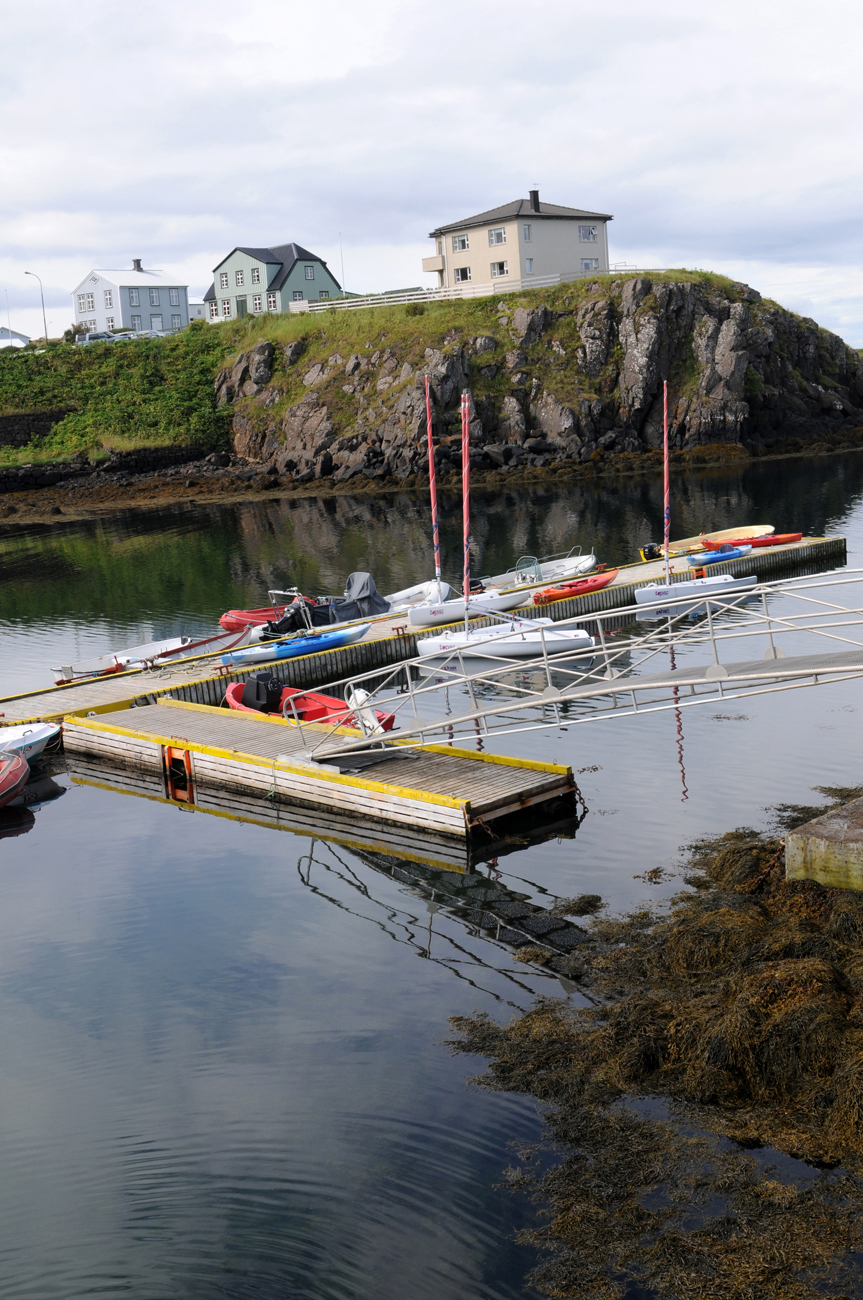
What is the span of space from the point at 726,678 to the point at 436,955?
6076 mm

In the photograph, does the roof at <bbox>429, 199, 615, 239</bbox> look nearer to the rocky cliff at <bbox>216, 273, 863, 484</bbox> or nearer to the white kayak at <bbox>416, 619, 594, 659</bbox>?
the rocky cliff at <bbox>216, 273, 863, 484</bbox>

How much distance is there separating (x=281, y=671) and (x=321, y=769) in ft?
38.4

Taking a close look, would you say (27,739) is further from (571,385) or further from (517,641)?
(571,385)

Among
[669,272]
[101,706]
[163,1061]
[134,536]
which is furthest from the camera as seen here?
[669,272]

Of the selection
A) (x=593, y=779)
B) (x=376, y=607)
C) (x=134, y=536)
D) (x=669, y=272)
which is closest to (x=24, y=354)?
(x=134, y=536)

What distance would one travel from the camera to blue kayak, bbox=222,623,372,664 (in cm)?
3366

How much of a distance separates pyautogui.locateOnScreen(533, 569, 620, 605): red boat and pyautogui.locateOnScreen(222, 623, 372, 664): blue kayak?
22.4ft

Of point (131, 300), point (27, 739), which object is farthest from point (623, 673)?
point (131, 300)

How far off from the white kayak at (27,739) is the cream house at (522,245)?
264 ft

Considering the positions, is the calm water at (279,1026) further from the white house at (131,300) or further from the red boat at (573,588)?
the white house at (131,300)

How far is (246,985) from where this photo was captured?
15.7m

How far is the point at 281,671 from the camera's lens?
33344 millimetres

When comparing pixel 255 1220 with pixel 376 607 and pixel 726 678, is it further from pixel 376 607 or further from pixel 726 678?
pixel 376 607

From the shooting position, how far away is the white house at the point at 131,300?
124 metres
